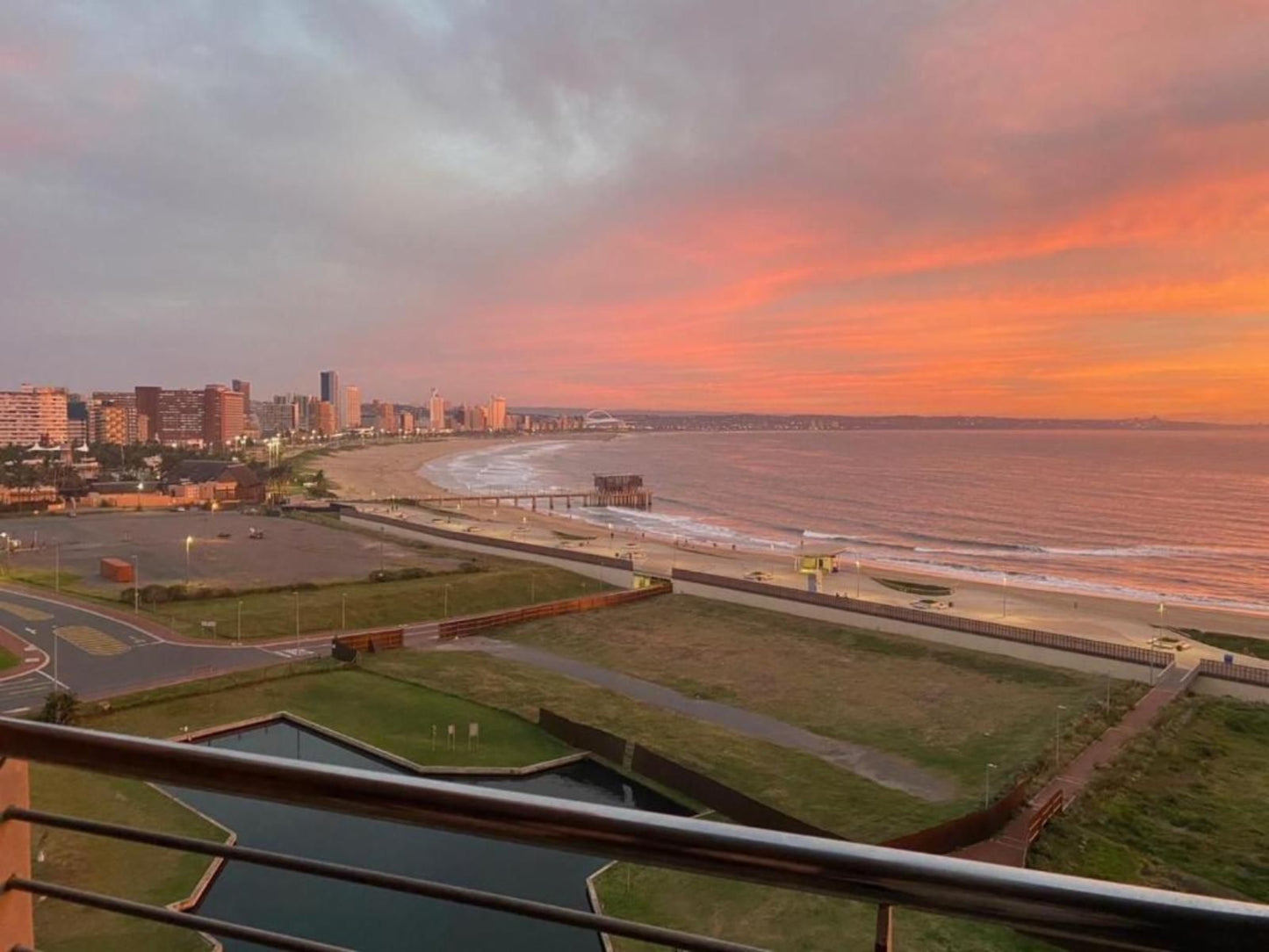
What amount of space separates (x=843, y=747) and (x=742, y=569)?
22.2 metres

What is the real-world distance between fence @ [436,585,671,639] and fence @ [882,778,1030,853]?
1576 centimetres

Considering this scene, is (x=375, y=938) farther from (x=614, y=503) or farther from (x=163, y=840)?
(x=614, y=503)

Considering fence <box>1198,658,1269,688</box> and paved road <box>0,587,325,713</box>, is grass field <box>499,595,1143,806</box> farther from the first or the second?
paved road <box>0,587,325,713</box>

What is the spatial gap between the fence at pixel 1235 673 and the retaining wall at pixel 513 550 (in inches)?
729

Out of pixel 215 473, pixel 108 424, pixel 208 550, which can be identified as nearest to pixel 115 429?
pixel 108 424

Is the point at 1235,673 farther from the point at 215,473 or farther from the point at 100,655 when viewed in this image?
the point at 215,473

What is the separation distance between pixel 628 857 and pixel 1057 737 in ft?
62.1

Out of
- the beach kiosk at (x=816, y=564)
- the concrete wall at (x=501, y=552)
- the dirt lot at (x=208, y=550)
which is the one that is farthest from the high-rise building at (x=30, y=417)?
the beach kiosk at (x=816, y=564)

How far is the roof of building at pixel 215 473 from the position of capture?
6178 cm

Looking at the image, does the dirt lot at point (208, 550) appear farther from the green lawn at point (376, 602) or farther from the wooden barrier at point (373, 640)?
the wooden barrier at point (373, 640)

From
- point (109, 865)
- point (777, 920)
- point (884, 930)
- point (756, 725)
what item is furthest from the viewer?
point (756, 725)

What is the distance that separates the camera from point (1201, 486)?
82000mm

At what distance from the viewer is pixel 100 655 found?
2214cm

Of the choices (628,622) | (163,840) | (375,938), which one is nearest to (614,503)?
(628,622)
